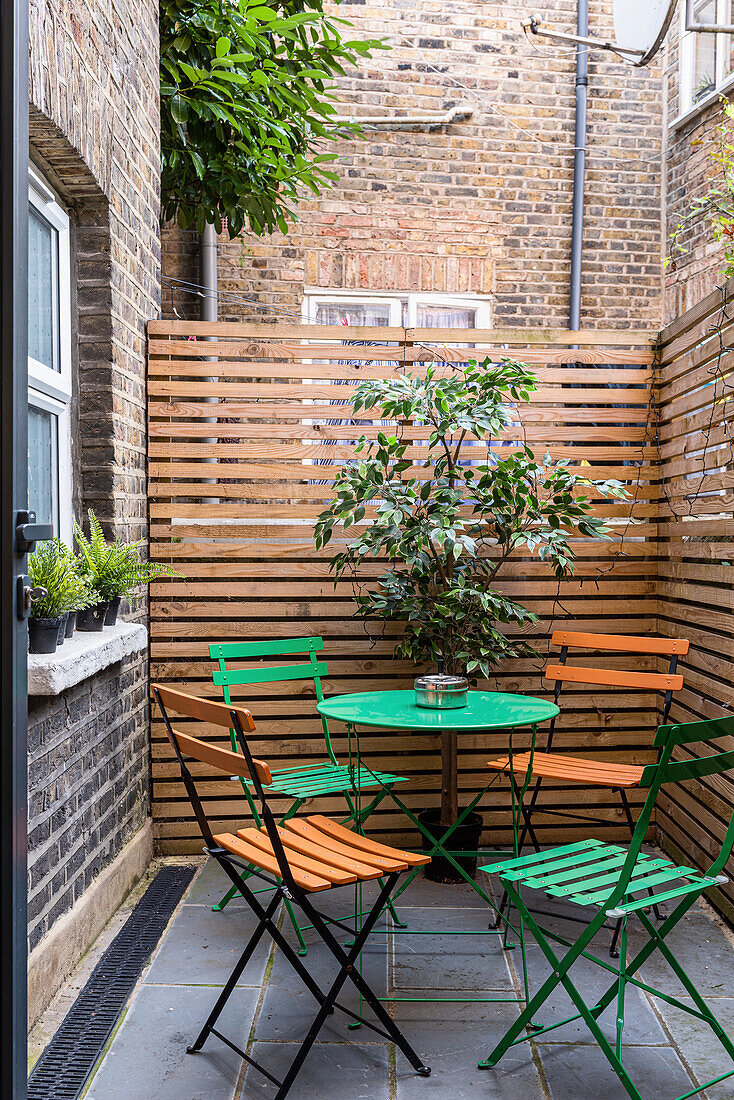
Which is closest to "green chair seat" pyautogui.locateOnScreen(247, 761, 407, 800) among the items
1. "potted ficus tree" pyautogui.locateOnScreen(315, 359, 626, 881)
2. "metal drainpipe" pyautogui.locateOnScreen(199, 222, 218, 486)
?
"potted ficus tree" pyautogui.locateOnScreen(315, 359, 626, 881)

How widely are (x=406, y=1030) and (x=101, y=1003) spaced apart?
90 cm

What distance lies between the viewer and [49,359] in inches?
128

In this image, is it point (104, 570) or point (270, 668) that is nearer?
point (104, 570)

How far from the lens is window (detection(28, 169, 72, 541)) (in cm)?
310

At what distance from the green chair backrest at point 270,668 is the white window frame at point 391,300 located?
10.0 ft

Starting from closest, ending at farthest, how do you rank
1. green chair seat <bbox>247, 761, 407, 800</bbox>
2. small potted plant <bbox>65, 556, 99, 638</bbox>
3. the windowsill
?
small potted plant <bbox>65, 556, 99, 638</bbox> < green chair seat <bbox>247, 761, 407, 800</bbox> < the windowsill

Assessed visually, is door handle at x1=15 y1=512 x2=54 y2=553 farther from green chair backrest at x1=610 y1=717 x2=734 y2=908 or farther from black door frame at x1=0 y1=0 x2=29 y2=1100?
green chair backrest at x1=610 y1=717 x2=734 y2=908

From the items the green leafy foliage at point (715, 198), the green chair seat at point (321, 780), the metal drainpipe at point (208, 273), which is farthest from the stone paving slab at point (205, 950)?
the green leafy foliage at point (715, 198)

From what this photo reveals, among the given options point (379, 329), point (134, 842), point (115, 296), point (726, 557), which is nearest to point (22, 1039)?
point (134, 842)

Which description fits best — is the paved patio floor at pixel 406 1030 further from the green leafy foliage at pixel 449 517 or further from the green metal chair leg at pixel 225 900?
the green leafy foliage at pixel 449 517

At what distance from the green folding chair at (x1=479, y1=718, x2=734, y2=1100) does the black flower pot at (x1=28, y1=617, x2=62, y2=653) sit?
4.35 feet

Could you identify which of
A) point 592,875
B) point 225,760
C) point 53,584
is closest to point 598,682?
point 592,875

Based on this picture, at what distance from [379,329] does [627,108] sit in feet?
12.6

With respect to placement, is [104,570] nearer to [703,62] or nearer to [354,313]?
[354,313]
